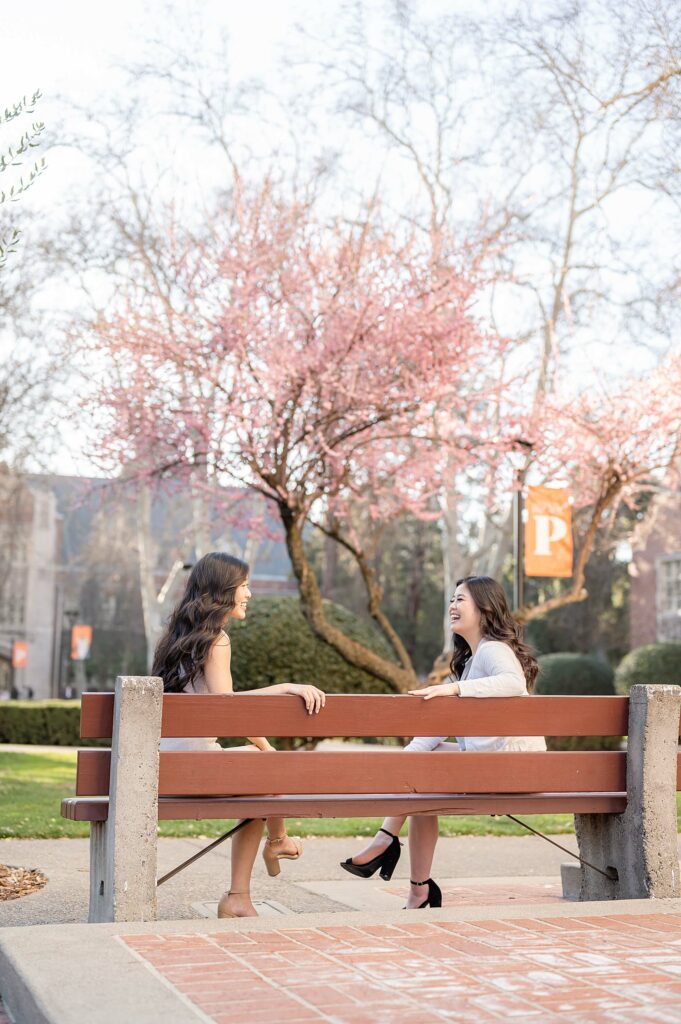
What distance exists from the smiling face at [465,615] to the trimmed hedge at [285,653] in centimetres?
1141

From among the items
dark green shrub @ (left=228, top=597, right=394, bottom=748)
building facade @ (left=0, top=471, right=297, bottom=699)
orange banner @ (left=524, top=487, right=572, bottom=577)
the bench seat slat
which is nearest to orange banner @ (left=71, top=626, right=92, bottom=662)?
building facade @ (left=0, top=471, right=297, bottom=699)

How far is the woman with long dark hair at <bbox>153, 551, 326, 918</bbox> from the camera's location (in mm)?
4910

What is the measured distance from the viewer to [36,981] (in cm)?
342

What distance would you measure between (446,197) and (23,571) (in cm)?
4589

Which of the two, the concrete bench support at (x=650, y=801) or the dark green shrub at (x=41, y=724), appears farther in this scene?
the dark green shrub at (x=41, y=724)

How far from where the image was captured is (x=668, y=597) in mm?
36656

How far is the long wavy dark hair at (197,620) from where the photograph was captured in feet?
16.4

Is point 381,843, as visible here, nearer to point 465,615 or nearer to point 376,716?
point 376,716

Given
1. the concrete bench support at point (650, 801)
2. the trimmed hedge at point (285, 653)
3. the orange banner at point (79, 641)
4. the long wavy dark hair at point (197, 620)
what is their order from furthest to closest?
the orange banner at point (79, 641) → the trimmed hedge at point (285, 653) → the concrete bench support at point (650, 801) → the long wavy dark hair at point (197, 620)

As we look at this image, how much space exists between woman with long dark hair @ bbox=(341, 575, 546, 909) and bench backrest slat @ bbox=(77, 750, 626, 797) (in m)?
0.16

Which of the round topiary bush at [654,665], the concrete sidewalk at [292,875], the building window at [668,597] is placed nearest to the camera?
the concrete sidewalk at [292,875]

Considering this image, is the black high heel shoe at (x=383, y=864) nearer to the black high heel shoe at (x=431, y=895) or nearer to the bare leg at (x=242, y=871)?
the black high heel shoe at (x=431, y=895)

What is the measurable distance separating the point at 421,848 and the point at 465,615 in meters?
1.07

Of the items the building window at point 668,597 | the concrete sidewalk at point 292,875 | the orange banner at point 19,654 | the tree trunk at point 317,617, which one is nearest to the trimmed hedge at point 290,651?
the tree trunk at point 317,617
